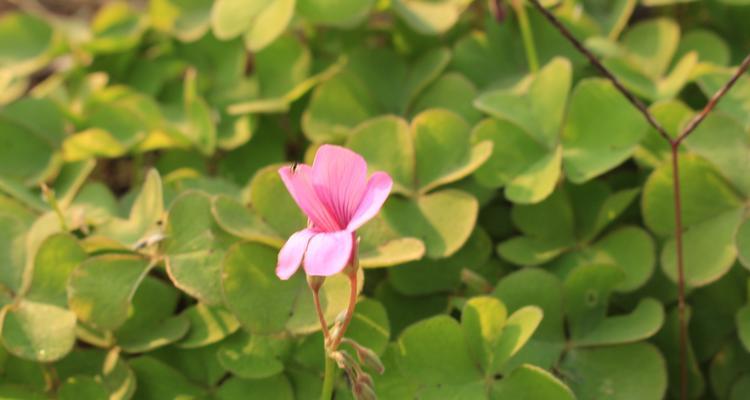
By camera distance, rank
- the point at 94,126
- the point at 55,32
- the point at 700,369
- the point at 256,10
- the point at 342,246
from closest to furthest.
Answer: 1. the point at 342,246
2. the point at 700,369
3. the point at 256,10
4. the point at 94,126
5. the point at 55,32

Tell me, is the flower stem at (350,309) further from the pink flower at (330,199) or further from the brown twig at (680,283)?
the brown twig at (680,283)

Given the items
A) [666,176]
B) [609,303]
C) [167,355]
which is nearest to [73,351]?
[167,355]

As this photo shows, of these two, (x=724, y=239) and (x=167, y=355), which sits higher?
(x=724, y=239)

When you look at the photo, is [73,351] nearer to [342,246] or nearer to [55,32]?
[342,246]

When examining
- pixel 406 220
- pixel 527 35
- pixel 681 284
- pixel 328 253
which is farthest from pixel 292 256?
pixel 527 35

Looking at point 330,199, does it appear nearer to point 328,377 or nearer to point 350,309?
point 350,309

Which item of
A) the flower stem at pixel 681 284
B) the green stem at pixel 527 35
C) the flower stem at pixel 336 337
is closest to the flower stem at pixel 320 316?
the flower stem at pixel 336 337

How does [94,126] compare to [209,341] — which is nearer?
[209,341]

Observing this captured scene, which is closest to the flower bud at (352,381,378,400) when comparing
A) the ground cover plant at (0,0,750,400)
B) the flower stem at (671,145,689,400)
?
the ground cover plant at (0,0,750,400)
